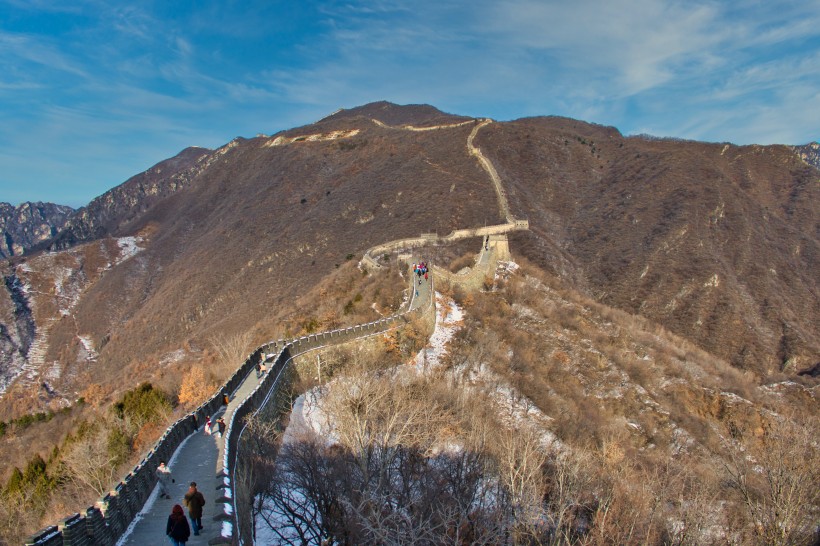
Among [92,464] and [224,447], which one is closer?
[224,447]

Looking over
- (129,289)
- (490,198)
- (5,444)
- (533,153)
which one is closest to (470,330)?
(5,444)

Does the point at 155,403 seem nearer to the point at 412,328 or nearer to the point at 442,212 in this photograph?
the point at 412,328

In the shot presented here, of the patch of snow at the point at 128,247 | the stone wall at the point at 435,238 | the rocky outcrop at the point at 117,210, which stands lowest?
the stone wall at the point at 435,238

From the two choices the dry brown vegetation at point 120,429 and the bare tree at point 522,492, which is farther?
the dry brown vegetation at point 120,429

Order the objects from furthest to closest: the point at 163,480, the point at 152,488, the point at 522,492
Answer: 1. the point at 522,492
2. the point at 152,488
3. the point at 163,480

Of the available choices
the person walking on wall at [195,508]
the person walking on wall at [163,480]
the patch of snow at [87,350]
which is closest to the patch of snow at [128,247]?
the patch of snow at [87,350]

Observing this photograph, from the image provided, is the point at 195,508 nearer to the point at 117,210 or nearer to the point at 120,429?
the point at 120,429

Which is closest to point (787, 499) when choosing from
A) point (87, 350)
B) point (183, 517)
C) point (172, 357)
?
point (183, 517)

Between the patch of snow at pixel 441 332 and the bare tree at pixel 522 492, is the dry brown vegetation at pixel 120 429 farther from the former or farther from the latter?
the bare tree at pixel 522 492
